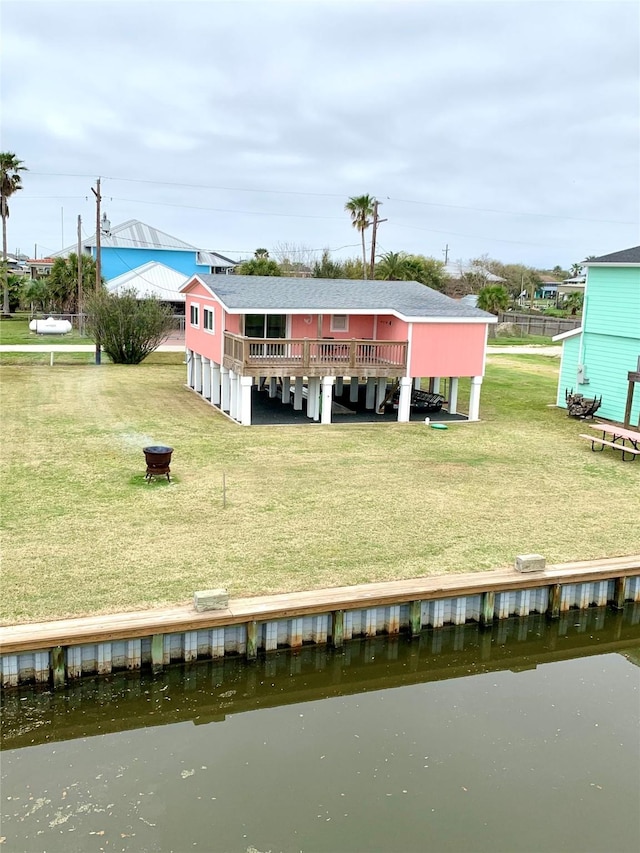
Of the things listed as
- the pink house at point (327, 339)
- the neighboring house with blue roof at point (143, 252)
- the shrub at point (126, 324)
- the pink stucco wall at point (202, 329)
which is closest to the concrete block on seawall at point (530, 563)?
the pink house at point (327, 339)

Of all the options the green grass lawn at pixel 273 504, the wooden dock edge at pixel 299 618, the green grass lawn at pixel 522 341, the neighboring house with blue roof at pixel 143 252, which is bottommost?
the wooden dock edge at pixel 299 618

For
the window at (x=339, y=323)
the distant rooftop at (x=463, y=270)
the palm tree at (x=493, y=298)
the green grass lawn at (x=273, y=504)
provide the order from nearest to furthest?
1. the green grass lawn at (x=273, y=504)
2. the window at (x=339, y=323)
3. the palm tree at (x=493, y=298)
4. the distant rooftop at (x=463, y=270)

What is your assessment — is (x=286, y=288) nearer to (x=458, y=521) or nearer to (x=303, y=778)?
(x=458, y=521)

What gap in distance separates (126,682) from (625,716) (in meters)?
5.90

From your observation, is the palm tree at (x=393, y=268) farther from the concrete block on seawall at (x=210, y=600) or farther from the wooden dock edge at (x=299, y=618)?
the concrete block on seawall at (x=210, y=600)

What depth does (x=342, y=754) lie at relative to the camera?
809 centimetres

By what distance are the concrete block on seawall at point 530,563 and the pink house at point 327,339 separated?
1241 cm

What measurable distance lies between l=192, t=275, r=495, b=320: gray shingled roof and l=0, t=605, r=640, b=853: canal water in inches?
578

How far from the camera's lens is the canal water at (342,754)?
698 centimetres

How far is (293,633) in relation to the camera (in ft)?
32.6

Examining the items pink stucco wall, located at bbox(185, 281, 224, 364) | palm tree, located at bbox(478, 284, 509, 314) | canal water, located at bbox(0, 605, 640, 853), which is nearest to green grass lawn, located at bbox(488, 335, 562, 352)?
palm tree, located at bbox(478, 284, 509, 314)

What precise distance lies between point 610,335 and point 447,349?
16.9 ft

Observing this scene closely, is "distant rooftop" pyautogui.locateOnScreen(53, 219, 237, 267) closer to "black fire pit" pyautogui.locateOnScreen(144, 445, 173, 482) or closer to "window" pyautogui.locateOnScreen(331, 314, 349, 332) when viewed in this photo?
"window" pyautogui.locateOnScreen(331, 314, 349, 332)

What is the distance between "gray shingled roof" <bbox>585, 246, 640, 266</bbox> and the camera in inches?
914
